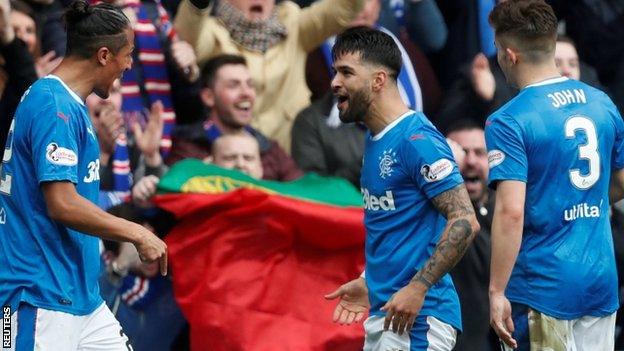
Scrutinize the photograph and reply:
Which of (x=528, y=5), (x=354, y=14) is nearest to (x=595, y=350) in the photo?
(x=528, y=5)

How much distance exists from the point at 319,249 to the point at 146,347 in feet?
3.83

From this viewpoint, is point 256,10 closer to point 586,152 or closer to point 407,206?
point 407,206

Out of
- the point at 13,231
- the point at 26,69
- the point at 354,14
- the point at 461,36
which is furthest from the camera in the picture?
the point at 461,36

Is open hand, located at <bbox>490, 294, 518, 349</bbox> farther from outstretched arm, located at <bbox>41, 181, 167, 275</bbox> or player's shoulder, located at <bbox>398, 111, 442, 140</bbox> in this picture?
outstretched arm, located at <bbox>41, 181, 167, 275</bbox>

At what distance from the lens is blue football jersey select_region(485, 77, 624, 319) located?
645cm

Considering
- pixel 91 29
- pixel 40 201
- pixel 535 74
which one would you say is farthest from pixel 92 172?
pixel 535 74

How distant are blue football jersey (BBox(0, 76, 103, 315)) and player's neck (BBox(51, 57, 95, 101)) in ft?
0.17

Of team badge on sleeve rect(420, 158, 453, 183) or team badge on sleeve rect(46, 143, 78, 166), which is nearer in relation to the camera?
team badge on sleeve rect(46, 143, 78, 166)

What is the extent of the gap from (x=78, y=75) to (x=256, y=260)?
2.46 m

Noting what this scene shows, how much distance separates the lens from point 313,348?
838cm

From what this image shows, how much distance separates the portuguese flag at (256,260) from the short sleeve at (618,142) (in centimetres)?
216

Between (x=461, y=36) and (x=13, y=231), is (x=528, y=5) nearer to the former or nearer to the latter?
(x=13, y=231)

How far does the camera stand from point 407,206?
6461 millimetres

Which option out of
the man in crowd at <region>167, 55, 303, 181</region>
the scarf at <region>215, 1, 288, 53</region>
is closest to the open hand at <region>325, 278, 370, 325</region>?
the man in crowd at <region>167, 55, 303, 181</region>
